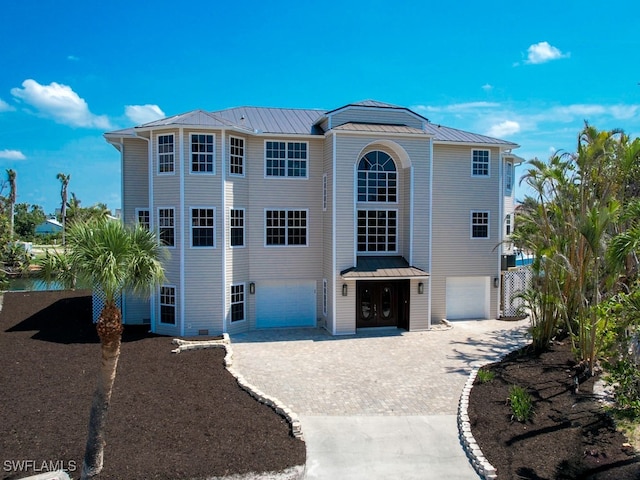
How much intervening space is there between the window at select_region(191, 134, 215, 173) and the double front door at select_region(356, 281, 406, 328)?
706 centimetres

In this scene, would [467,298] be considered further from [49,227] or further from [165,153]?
[49,227]

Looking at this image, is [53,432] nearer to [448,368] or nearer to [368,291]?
[448,368]

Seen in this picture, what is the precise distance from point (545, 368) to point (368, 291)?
728cm

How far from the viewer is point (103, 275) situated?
23.0ft

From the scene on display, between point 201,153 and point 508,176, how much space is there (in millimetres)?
13813

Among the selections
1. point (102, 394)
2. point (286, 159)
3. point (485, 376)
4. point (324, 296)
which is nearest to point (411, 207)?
point (324, 296)

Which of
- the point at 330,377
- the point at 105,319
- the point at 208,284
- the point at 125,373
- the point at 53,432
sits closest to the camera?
the point at 105,319

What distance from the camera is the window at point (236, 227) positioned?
1708cm

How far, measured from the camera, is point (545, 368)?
1195 centimetres

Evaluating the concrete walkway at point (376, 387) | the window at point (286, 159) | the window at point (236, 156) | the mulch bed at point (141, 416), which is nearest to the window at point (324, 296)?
the concrete walkway at point (376, 387)

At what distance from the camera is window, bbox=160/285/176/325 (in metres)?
16.8

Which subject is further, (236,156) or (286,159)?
(286,159)

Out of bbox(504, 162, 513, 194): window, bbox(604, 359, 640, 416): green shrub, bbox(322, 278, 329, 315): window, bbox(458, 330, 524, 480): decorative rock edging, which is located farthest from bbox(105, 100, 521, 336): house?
bbox(604, 359, 640, 416): green shrub

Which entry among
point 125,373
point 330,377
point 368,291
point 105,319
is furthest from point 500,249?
point 105,319
